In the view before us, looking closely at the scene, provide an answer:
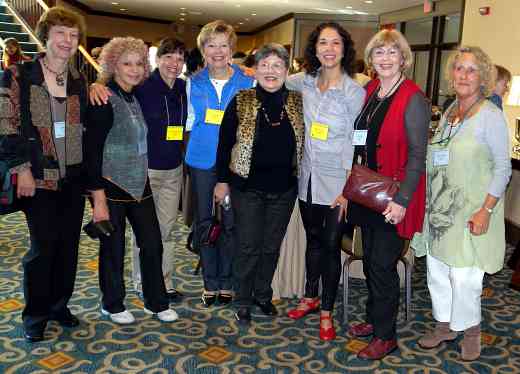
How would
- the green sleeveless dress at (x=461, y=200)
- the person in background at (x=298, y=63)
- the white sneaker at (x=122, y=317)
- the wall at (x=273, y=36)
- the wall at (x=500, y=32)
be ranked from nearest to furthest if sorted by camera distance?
the green sleeveless dress at (x=461, y=200), the white sneaker at (x=122, y=317), the person in background at (x=298, y=63), the wall at (x=500, y=32), the wall at (x=273, y=36)

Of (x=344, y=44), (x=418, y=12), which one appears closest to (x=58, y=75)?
(x=344, y=44)

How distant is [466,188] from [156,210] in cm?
171

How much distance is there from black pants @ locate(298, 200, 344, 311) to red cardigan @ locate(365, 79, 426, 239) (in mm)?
372

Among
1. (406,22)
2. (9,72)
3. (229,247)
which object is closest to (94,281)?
(229,247)

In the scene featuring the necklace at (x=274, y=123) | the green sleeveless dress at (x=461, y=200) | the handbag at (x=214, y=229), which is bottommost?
the handbag at (x=214, y=229)

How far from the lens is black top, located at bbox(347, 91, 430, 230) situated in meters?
2.21

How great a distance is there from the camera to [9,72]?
2236 millimetres

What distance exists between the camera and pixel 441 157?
2.40 meters

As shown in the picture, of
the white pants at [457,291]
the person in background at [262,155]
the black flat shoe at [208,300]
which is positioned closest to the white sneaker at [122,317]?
the black flat shoe at [208,300]

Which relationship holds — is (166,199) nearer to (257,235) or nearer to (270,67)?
(257,235)

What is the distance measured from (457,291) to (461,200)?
18.7 inches

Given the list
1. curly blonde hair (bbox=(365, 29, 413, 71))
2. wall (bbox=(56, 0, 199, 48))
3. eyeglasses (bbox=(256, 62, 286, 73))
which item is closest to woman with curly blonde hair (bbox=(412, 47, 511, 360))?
curly blonde hair (bbox=(365, 29, 413, 71))

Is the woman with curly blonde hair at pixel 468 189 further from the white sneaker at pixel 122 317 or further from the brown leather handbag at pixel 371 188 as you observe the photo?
the white sneaker at pixel 122 317

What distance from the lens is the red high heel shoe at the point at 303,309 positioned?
2.99 m
